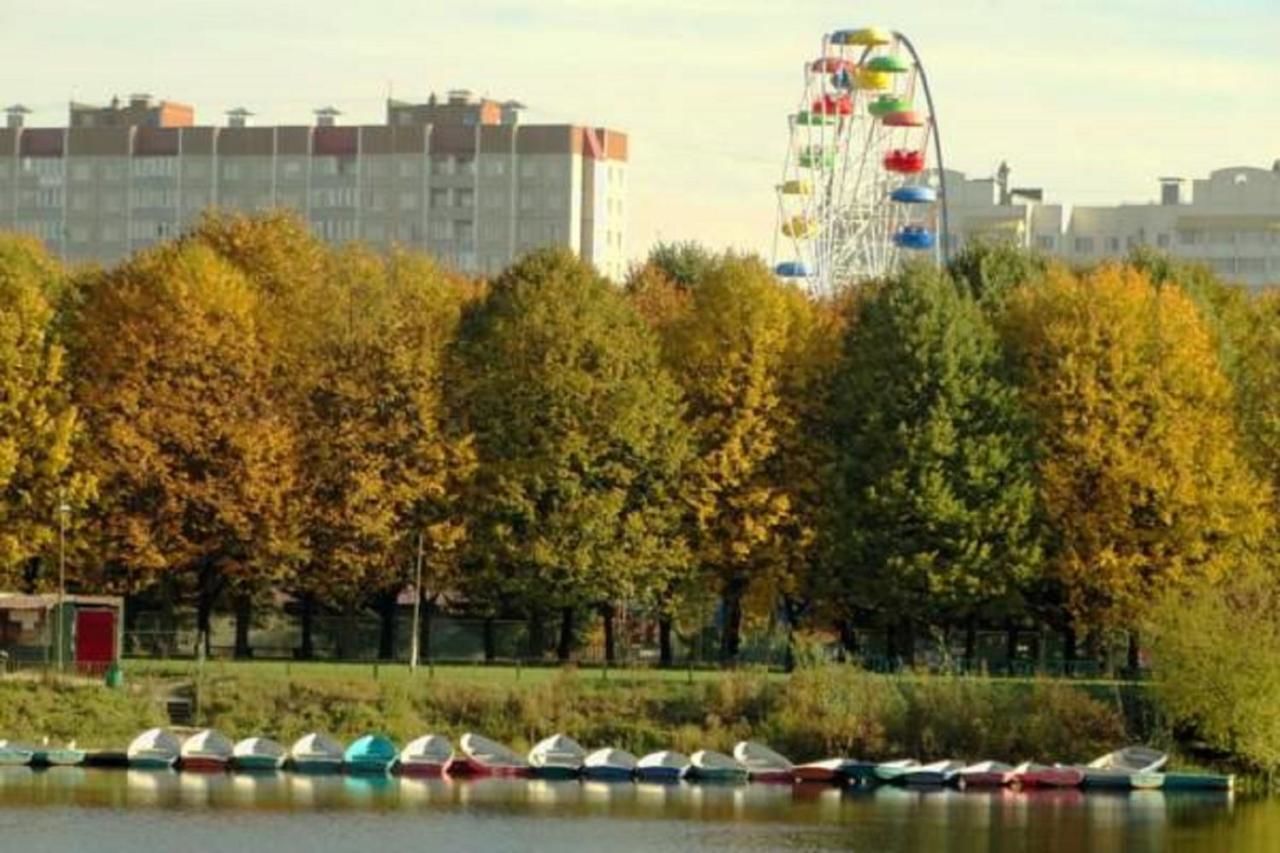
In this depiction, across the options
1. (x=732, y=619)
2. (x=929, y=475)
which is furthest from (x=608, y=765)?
(x=732, y=619)

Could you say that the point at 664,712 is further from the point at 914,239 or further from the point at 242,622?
the point at 914,239

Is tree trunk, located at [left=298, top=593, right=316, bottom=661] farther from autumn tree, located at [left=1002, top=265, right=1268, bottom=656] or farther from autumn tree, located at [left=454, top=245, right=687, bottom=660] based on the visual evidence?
autumn tree, located at [left=1002, top=265, right=1268, bottom=656]

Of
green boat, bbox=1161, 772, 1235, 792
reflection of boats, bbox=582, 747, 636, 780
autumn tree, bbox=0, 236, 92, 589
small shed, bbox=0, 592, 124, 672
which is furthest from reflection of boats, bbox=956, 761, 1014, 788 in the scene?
autumn tree, bbox=0, 236, 92, 589

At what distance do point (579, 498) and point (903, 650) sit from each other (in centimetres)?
1177

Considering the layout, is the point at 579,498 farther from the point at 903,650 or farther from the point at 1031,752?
the point at 1031,752

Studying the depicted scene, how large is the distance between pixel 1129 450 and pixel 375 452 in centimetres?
2473

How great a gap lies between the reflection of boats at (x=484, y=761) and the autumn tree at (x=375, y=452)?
1560 centimetres

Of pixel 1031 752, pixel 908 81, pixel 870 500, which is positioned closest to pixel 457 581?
pixel 870 500

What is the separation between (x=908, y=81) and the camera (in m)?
156

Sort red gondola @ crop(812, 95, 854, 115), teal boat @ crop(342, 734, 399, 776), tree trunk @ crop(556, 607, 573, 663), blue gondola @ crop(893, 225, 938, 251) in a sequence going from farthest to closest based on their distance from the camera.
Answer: red gondola @ crop(812, 95, 854, 115) < blue gondola @ crop(893, 225, 938, 251) < tree trunk @ crop(556, 607, 573, 663) < teal boat @ crop(342, 734, 399, 776)

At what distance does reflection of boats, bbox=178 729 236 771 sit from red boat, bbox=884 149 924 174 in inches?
2786

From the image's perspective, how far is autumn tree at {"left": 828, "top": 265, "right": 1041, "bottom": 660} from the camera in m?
107

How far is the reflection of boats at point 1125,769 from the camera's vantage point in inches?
3711

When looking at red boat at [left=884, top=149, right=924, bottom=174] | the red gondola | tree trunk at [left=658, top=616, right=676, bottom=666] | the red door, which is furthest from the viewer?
the red gondola
